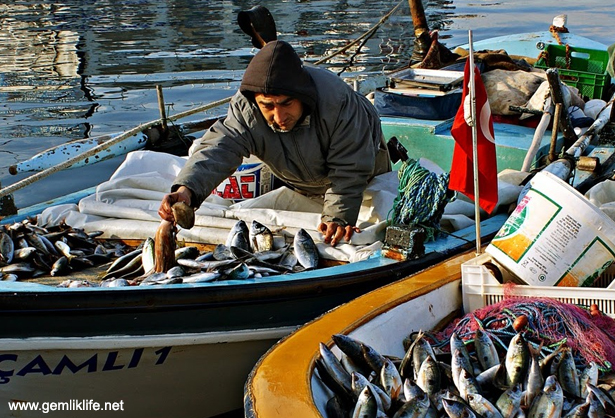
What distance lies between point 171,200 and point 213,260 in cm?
48

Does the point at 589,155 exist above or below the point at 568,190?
below

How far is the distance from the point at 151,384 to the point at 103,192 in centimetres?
169

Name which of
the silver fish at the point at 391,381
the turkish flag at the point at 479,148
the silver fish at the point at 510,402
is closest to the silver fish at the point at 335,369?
the silver fish at the point at 391,381

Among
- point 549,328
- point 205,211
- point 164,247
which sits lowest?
point 205,211

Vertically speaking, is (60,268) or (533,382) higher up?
(533,382)

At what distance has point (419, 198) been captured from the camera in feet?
15.5

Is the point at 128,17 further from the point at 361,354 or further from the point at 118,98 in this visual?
the point at 361,354

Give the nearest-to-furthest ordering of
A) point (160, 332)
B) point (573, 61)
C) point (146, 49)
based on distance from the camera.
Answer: point (160, 332) < point (573, 61) < point (146, 49)

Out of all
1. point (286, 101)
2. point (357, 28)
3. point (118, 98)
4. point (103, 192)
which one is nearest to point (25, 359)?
point (103, 192)

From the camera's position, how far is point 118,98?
15633 mm

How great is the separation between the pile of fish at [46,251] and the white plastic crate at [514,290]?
2.47 meters

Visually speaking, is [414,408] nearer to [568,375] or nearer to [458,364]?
[458,364]

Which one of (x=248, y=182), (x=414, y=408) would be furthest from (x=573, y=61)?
(x=414, y=408)

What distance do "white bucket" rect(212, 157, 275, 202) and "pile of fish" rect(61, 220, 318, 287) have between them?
780mm
